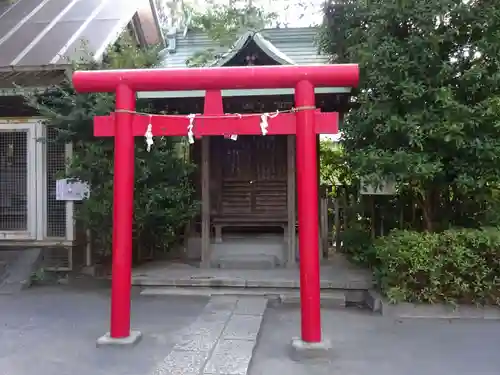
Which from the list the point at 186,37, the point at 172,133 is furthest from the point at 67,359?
the point at 186,37

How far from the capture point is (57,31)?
33.6 feet

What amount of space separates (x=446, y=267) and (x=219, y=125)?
3.47 meters

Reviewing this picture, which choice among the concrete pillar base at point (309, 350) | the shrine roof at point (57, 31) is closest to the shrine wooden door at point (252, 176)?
the shrine roof at point (57, 31)

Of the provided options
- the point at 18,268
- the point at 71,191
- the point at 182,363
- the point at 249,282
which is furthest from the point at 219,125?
the point at 18,268

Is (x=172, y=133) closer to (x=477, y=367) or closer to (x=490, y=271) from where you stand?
(x=477, y=367)

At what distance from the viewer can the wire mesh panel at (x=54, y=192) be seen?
9.21 metres

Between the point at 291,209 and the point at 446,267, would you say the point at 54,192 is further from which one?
the point at 446,267

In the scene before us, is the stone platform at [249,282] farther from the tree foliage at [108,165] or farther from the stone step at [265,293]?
the tree foliage at [108,165]

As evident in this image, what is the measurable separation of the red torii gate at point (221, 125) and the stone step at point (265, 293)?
2203mm

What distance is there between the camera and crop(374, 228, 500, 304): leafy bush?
20.9ft

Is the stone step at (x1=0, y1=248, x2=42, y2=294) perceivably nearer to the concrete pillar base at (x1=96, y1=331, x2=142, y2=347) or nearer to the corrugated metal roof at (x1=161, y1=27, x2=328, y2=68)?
the concrete pillar base at (x1=96, y1=331, x2=142, y2=347)

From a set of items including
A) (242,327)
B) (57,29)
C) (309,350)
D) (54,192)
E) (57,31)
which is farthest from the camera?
(57,29)

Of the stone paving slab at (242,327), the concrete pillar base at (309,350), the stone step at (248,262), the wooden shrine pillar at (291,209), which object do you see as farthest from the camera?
the wooden shrine pillar at (291,209)

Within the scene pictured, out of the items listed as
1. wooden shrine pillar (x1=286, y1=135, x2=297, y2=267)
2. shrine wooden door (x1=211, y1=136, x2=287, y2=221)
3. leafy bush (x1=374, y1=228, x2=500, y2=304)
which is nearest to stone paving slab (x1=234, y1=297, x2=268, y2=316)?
leafy bush (x1=374, y1=228, x2=500, y2=304)
